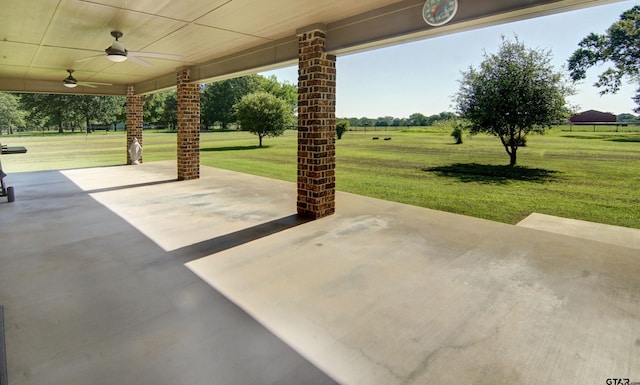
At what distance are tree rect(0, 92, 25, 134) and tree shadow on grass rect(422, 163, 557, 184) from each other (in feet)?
122

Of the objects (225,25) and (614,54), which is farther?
(614,54)

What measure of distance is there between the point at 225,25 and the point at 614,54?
16.7 metres

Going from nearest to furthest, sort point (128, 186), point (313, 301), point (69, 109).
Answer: point (313, 301)
point (128, 186)
point (69, 109)

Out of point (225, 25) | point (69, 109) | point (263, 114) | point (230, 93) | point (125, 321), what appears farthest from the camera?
point (230, 93)

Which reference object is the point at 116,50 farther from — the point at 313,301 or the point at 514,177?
the point at 514,177

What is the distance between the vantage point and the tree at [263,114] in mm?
23406

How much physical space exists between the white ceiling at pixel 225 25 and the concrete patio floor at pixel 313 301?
237cm

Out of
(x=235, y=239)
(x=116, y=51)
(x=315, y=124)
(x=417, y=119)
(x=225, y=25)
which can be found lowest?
(x=235, y=239)

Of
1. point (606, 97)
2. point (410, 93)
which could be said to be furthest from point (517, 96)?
point (410, 93)

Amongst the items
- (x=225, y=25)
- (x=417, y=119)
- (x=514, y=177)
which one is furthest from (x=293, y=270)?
(x=417, y=119)

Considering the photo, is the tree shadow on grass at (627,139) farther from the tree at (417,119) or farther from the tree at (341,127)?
the tree at (341,127)

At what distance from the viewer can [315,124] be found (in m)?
4.93

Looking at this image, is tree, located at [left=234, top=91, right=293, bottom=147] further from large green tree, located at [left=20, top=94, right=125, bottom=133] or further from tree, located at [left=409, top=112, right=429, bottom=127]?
large green tree, located at [left=20, top=94, right=125, bottom=133]

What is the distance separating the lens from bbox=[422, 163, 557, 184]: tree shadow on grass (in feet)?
33.8
